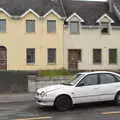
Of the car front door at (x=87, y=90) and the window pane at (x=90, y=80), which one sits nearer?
the car front door at (x=87, y=90)

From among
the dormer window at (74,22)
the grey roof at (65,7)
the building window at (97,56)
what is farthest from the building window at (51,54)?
the building window at (97,56)

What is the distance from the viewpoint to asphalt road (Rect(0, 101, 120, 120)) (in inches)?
530

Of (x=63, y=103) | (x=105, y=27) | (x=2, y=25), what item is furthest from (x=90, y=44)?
(x=63, y=103)

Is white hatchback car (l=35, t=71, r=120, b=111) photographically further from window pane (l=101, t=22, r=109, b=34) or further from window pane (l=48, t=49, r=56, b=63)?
window pane (l=101, t=22, r=109, b=34)

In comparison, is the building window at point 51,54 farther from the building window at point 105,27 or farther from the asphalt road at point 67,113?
the asphalt road at point 67,113

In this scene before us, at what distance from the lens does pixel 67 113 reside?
1451 cm

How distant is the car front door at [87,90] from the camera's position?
605 inches

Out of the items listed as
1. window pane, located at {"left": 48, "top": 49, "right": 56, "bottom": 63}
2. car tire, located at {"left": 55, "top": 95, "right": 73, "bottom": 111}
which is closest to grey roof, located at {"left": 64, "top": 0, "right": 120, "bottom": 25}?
window pane, located at {"left": 48, "top": 49, "right": 56, "bottom": 63}

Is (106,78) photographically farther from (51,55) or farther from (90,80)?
(51,55)

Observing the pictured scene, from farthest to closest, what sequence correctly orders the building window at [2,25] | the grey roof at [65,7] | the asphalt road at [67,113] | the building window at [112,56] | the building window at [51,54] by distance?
the building window at [112,56], the grey roof at [65,7], the building window at [51,54], the building window at [2,25], the asphalt road at [67,113]

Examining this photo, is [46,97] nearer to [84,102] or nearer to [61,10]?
[84,102]

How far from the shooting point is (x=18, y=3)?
43781 millimetres

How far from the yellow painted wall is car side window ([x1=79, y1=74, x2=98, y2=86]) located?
25332 mm

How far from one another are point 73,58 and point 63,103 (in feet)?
92.6
